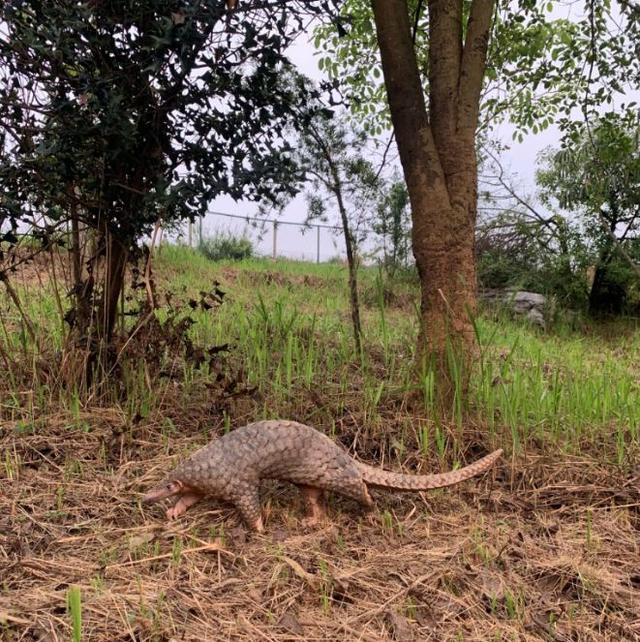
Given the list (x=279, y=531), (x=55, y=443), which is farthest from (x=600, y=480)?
(x=55, y=443)

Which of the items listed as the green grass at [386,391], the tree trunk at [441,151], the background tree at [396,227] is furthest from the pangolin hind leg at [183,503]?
the background tree at [396,227]

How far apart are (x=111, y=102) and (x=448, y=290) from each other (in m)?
1.78

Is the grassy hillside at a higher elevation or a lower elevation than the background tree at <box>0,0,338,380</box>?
lower

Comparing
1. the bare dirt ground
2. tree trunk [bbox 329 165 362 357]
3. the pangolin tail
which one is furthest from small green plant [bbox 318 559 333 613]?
tree trunk [bbox 329 165 362 357]

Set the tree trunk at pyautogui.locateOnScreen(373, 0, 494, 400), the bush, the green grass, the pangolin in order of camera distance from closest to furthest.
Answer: the pangolin
the green grass
the tree trunk at pyautogui.locateOnScreen(373, 0, 494, 400)
the bush

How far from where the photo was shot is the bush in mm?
9957

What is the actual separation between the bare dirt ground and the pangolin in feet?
0.32

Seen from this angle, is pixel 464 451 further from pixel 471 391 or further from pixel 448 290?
pixel 448 290

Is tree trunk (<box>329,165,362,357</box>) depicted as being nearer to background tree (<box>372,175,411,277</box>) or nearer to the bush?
background tree (<box>372,175,411,277</box>)

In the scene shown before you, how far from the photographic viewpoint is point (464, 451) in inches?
109

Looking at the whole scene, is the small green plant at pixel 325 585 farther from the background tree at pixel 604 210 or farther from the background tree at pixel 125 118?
the background tree at pixel 604 210

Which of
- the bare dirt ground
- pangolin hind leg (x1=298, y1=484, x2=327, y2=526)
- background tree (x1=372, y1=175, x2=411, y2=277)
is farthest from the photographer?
background tree (x1=372, y1=175, x2=411, y2=277)

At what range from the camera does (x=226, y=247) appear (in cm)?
1029

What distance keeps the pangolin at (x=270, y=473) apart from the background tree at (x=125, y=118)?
107 centimetres
